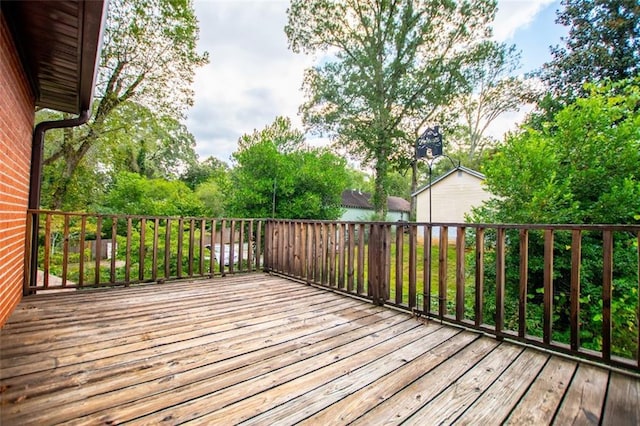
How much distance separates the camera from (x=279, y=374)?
1523 mm

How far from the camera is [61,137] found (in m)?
7.07

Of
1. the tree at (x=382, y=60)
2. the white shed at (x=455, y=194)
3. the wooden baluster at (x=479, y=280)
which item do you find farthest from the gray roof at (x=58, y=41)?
the white shed at (x=455, y=194)

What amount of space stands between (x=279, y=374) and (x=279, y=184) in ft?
A: 16.6

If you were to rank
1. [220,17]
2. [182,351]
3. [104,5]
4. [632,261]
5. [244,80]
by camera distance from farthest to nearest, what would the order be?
1. [244,80]
2. [220,17]
3. [632,261]
4. [182,351]
5. [104,5]

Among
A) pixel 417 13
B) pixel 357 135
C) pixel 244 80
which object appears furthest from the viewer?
pixel 357 135

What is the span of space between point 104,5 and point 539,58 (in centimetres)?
812

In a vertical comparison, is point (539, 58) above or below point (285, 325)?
above

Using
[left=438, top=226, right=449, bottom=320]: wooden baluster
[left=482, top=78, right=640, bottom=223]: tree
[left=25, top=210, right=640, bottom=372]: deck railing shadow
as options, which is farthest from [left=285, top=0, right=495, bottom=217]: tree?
[left=438, top=226, right=449, bottom=320]: wooden baluster

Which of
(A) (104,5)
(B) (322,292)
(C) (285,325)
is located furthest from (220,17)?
(C) (285,325)

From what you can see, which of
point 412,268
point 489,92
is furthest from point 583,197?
point 489,92

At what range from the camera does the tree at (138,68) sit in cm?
653

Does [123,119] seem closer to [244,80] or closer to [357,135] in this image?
[244,80]

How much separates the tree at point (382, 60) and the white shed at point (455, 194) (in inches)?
97.7

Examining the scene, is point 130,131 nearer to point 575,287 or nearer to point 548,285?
point 548,285
